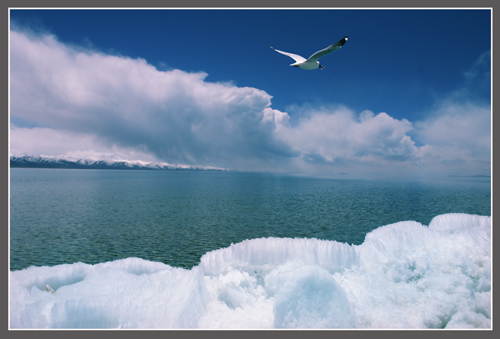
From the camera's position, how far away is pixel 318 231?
2686cm

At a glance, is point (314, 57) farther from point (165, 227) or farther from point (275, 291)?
point (165, 227)

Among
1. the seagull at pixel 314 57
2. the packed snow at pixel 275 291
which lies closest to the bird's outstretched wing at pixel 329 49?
the seagull at pixel 314 57

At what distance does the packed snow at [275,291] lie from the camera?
893cm

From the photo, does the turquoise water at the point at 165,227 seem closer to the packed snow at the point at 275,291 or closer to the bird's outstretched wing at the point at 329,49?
the packed snow at the point at 275,291

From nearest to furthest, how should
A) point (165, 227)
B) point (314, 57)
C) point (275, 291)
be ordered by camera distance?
point (275, 291), point (314, 57), point (165, 227)

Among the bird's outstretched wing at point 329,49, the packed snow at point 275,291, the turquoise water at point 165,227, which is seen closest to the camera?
the packed snow at point 275,291

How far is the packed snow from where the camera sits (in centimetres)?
893

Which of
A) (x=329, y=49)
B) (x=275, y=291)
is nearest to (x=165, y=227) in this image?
(x=275, y=291)

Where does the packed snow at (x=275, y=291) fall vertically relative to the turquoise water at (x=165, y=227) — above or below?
above

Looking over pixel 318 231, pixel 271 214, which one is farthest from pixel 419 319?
pixel 271 214

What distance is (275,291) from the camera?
34.3 ft

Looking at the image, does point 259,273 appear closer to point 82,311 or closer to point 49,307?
point 82,311

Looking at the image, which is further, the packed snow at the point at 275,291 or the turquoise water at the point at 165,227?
the turquoise water at the point at 165,227

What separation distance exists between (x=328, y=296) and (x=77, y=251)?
21.0 metres
